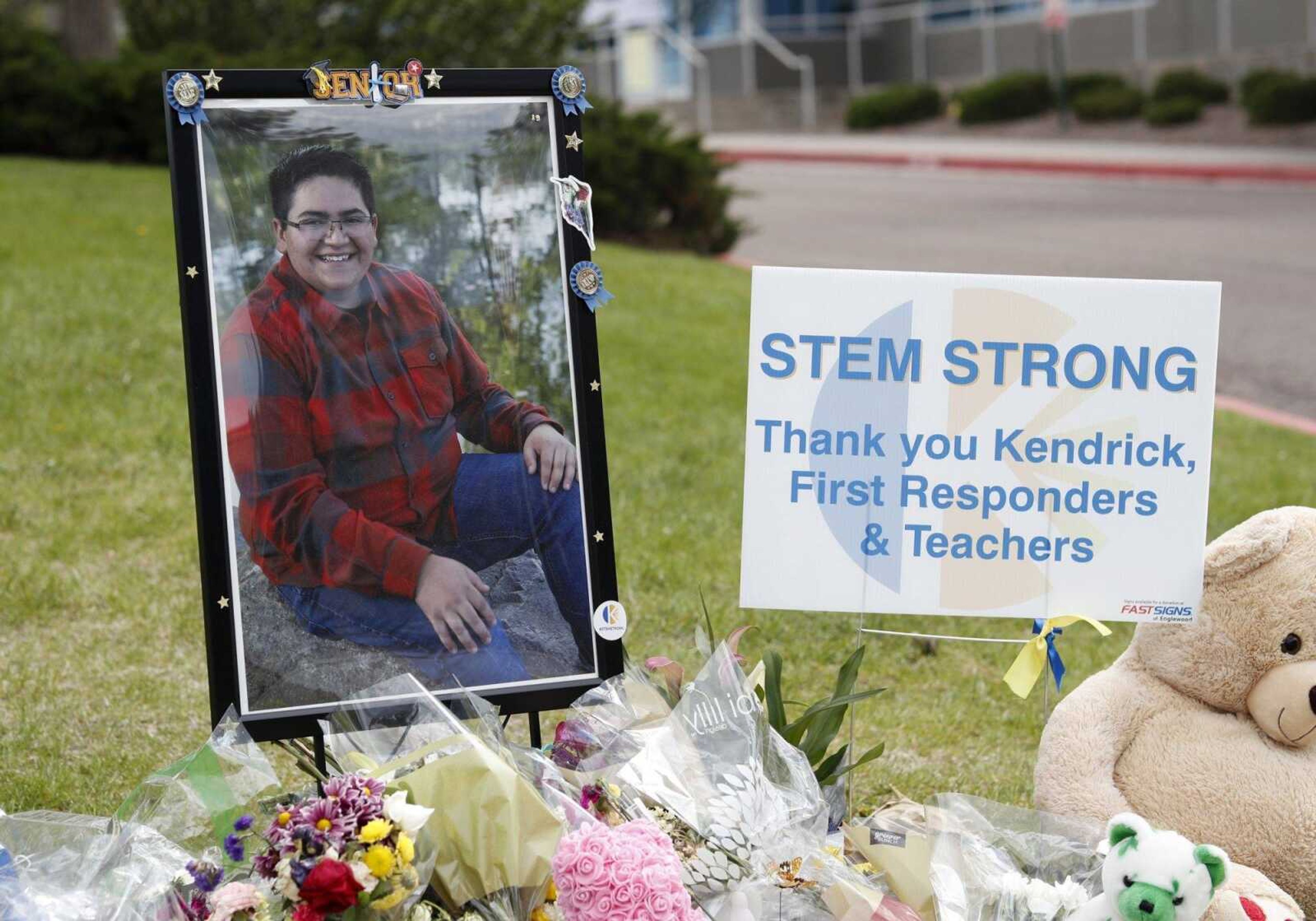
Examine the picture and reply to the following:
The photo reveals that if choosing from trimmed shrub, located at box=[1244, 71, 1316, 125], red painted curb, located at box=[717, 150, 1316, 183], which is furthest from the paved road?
trimmed shrub, located at box=[1244, 71, 1316, 125]

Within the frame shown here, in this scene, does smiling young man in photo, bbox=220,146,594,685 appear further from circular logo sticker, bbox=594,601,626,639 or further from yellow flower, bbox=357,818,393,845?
yellow flower, bbox=357,818,393,845

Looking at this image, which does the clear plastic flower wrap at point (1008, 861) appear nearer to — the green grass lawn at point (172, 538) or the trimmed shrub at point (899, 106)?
the green grass lawn at point (172, 538)

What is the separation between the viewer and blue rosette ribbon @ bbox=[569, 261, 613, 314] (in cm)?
302

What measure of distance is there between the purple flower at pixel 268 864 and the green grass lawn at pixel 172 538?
4.65 feet

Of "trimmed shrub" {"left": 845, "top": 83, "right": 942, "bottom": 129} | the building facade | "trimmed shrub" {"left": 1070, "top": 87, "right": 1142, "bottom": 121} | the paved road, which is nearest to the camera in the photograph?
the paved road

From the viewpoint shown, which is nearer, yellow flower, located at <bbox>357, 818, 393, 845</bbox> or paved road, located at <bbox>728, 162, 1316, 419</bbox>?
yellow flower, located at <bbox>357, 818, 393, 845</bbox>

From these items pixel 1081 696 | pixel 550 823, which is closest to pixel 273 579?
pixel 550 823

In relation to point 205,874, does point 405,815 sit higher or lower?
higher

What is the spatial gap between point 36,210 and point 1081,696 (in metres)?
9.51

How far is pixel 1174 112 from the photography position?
24062mm

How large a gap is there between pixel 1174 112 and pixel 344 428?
23.8 m

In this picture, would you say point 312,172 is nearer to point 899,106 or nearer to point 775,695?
point 775,695

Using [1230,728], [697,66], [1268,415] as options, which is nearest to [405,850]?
[1230,728]

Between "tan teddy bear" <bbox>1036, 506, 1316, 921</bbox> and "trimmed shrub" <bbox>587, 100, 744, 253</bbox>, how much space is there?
962 centimetres
